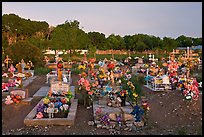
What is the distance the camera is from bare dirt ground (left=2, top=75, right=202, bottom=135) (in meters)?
7.70

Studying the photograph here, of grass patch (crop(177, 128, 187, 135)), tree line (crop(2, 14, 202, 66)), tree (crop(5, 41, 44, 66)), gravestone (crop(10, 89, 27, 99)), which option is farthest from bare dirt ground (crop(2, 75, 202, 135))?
tree line (crop(2, 14, 202, 66))

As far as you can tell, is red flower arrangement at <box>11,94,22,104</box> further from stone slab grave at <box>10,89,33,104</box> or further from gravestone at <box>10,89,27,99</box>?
gravestone at <box>10,89,27,99</box>

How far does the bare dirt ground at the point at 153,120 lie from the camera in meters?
7.70

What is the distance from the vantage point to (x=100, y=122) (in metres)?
8.24

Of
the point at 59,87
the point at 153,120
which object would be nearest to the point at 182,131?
the point at 153,120

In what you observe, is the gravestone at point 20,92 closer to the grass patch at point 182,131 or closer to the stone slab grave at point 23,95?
the stone slab grave at point 23,95

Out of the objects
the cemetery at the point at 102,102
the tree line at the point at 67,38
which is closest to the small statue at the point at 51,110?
the cemetery at the point at 102,102

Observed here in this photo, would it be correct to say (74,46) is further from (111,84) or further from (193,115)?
(193,115)

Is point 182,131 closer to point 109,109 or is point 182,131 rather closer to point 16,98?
point 109,109

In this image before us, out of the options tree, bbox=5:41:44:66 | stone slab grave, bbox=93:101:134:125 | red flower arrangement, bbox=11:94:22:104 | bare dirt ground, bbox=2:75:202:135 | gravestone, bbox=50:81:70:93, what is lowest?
bare dirt ground, bbox=2:75:202:135

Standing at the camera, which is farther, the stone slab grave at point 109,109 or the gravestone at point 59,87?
the gravestone at point 59,87

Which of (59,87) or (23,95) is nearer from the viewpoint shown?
(23,95)

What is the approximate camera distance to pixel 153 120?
900 cm

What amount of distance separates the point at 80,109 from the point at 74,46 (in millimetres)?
31242
